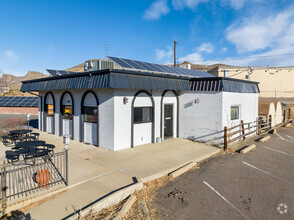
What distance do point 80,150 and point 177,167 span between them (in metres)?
4.74

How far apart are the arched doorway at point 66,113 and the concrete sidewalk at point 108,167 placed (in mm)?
785

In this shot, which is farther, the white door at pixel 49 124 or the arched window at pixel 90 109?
the white door at pixel 49 124

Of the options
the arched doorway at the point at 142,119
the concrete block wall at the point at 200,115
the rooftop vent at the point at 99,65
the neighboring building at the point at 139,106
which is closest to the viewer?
the neighboring building at the point at 139,106

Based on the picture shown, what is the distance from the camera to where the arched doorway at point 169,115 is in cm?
1159

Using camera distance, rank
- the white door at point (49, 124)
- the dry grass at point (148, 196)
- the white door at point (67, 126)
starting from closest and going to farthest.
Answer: the dry grass at point (148, 196) < the white door at point (67, 126) < the white door at point (49, 124)

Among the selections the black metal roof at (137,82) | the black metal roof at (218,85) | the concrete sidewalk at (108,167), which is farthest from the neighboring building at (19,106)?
the black metal roof at (218,85)

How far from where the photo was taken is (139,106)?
1032 centimetres

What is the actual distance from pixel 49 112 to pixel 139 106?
24.1 feet

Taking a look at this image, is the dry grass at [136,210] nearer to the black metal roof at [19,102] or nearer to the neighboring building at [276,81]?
the black metal roof at [19,102]

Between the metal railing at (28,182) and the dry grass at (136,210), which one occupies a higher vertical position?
the metal railing at (28,182)

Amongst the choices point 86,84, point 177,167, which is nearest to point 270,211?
point 177,167

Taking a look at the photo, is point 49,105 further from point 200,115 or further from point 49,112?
point 200,115

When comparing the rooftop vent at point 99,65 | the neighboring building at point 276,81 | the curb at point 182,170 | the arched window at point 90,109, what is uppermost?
the neighboring building at point 276,81

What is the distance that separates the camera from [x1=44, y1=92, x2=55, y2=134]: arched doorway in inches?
530
